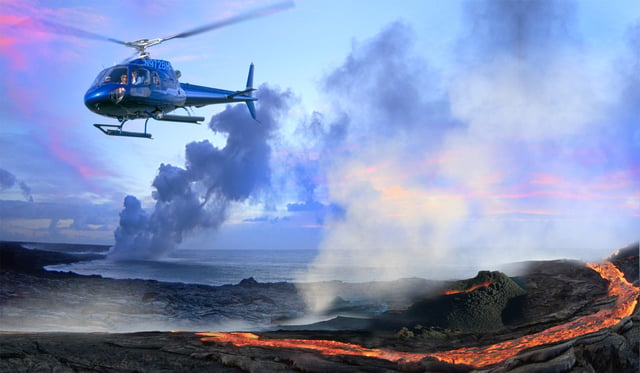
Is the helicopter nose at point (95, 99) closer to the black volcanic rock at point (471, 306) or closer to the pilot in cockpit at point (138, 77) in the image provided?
the pilot in cockpit at point (138, 77)

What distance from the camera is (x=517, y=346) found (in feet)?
60.6

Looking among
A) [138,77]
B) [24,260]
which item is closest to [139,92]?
[138,77]

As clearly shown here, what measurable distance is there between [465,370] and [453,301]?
38.8 ft

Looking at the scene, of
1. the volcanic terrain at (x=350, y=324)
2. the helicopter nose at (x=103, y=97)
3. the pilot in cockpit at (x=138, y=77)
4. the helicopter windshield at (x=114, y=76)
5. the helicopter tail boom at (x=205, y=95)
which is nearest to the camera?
the volcanic terrain at (x=350, y=324)

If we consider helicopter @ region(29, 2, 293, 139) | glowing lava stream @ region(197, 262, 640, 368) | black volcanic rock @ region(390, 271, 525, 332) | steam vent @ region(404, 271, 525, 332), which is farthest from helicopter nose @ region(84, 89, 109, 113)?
steam vent @ region(404, 271, 525, 332)

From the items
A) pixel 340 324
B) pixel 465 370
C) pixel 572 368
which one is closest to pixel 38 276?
pixel 340 324

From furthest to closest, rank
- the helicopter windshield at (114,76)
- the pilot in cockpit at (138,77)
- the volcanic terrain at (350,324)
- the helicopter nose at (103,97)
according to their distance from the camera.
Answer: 1. the pilot in cockpit at (138,77)
2. the helicopter windshield at (114,76)
3. the helicopter nose at (103,97)
4. the volcanic terrain at (350,324)

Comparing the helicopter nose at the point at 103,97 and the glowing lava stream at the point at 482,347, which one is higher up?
the helicopter nose at the point at 103,97

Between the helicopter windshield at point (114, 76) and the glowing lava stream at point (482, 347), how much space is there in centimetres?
1206

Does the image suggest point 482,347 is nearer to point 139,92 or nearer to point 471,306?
point 471,306

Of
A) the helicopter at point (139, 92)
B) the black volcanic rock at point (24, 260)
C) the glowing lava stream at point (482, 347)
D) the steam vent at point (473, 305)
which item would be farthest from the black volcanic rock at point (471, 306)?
the black volcanic rock at point (24, 260)

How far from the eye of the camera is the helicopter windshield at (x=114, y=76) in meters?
21.4

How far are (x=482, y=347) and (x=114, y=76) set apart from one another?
20.2m

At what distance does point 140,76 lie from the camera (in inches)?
872
